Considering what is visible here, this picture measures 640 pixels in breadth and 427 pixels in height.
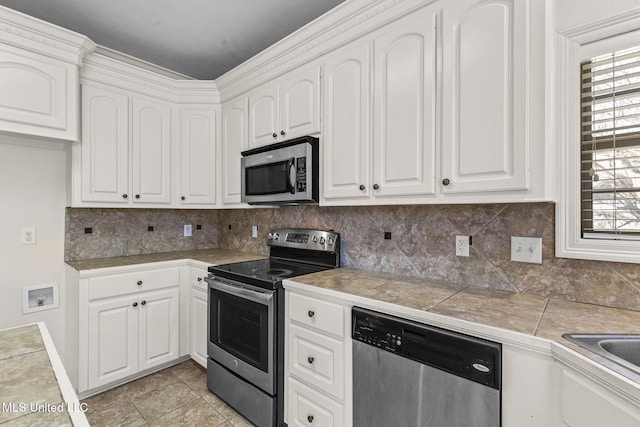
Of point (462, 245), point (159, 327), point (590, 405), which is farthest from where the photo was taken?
point (159, 327)

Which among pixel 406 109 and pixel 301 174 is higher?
pixel 406 109

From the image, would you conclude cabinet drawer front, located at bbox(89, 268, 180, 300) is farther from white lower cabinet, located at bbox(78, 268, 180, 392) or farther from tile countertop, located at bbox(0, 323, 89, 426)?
tile countertop, located at bbox(0, 323, 89, 426)

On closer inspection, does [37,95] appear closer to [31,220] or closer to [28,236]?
[31,220]

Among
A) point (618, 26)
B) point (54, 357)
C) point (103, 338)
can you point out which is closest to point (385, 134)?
point (618, 26)

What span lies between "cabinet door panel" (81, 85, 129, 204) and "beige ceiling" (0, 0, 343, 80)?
43 centimetres

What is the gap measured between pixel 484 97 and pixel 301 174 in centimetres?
112

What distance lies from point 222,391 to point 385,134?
1.99 meters

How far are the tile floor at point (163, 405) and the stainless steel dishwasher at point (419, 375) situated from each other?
1035 mm

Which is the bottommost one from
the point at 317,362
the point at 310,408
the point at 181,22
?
the point at 310,408

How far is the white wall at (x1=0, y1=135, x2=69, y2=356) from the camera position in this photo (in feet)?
7.46

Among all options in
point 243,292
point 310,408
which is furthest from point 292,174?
point 310,408

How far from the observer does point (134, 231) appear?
290 cm

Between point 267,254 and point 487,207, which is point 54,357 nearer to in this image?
point 487,207

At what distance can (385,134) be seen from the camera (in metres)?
1.70
